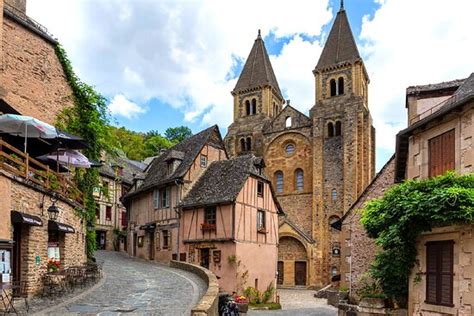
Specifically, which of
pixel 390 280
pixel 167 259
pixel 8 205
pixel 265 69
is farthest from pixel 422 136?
pixel 265 69

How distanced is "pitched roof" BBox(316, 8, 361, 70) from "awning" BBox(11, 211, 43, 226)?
36874 millimetres

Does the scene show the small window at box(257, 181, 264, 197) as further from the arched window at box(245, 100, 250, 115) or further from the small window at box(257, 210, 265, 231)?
the arched window at box(245, 100, 250, 115)

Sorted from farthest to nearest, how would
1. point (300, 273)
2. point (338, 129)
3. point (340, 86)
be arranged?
1. point (340, 86)
2. point (338, 129)
3. point (300, 273)

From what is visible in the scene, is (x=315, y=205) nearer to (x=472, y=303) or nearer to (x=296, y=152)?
(x=296, y=152)

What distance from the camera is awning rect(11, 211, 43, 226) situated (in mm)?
11766

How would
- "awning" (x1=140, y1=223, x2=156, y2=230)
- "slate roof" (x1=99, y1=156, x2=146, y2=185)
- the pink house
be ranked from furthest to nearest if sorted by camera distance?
"slate roof" (x1=99, y1=156, x2=146, y2=185) → "awning" (x1=140, y1=223, x2=156, y2=230) → the pink house

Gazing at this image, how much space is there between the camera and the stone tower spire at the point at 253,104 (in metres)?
48.6

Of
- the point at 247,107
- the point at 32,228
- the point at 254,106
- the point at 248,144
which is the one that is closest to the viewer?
the point at 32,228

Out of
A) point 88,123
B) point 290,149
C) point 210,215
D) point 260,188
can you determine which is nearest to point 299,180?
point 290,149

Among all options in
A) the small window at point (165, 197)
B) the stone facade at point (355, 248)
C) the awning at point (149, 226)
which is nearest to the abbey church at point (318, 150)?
the awning at point (149, 226)

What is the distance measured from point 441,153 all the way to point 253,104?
39.3 meters

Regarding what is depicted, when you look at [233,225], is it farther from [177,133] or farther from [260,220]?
[177,133]

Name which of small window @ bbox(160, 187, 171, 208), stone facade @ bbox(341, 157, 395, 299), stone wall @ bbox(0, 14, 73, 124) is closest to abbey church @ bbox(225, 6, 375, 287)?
small window @ bbox(160, 187, 171, 208)

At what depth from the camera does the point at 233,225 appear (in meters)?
24.2
